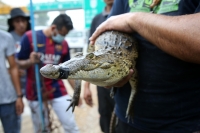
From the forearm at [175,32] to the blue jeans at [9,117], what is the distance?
2.04 metres

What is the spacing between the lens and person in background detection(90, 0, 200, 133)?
1.00 m

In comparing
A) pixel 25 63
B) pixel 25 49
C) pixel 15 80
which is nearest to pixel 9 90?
pixel 15 80

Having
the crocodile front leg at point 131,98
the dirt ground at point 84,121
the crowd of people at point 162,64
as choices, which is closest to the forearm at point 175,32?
the crowd of people at point 162,64

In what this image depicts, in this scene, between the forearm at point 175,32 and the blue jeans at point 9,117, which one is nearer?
the forearm at point 175,32

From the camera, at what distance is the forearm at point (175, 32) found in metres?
0.94

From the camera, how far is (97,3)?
5.30 metres

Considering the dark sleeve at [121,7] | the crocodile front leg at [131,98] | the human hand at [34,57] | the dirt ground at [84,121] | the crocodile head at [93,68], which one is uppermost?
the dark sleeve at [121,7]

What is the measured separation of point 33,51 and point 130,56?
189 cm

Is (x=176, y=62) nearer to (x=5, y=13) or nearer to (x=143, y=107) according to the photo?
(x=143, y=107)

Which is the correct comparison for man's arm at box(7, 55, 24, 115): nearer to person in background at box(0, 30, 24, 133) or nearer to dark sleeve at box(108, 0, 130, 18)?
person in background at box(0, 30, 24, 133)

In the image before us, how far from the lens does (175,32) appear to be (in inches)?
38.8

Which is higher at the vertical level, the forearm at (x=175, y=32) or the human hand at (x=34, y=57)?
the forearm at (x=175, y=32)

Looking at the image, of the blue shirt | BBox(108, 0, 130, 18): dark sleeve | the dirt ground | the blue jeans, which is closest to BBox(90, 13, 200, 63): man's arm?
the blue shirt

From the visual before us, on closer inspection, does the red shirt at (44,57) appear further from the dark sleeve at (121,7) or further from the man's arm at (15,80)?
the dark sleeve at (121,7)
